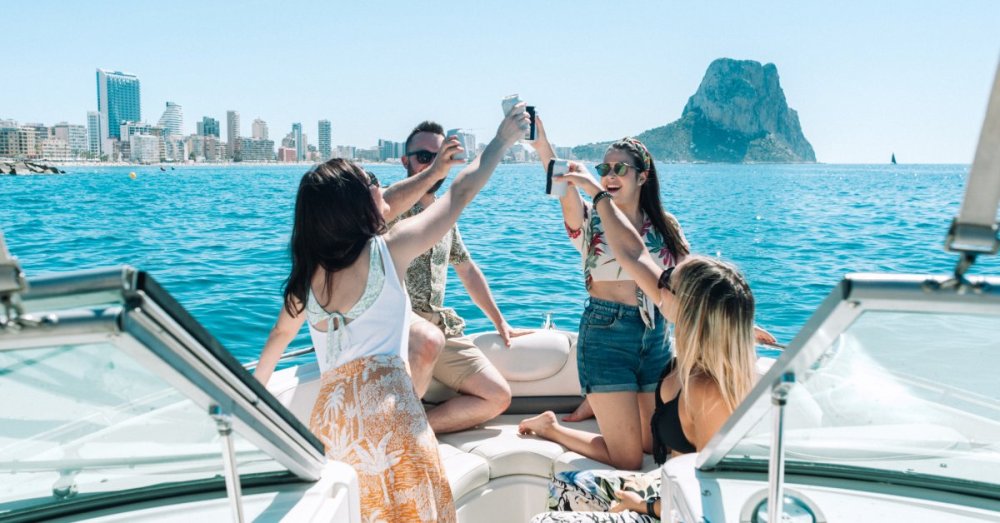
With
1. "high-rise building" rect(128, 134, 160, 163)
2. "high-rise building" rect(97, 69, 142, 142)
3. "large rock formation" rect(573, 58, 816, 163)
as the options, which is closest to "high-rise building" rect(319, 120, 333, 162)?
"high-rise building" rect(128, 134, 160, 163)

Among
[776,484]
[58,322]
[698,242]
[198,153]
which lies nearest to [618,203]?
[776,484]

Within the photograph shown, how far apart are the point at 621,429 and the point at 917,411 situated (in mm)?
1205

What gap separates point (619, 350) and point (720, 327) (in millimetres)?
853

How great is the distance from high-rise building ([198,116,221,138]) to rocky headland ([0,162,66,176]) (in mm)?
90890

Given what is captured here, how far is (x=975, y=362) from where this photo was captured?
1597 mm

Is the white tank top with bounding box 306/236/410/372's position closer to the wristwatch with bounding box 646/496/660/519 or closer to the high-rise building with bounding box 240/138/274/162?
the wristwatch with bounding box 646/496/660/519

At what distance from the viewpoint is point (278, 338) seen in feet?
6.73

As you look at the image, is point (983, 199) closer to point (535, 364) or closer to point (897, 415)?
point (897, 415)

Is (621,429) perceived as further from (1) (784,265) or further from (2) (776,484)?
(1) (784,265)

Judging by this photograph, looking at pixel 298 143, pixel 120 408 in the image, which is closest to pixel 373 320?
pixel 120 408

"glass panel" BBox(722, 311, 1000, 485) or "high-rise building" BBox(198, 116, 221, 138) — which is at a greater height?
"high-rise building" BBox(198, 116, 221, 138)

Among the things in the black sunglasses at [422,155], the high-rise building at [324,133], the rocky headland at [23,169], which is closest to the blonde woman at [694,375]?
the black sunglasses at [422,155]

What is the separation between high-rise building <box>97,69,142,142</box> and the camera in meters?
162

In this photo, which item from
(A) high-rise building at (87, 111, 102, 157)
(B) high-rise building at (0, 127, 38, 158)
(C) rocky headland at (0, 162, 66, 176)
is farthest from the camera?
(A) high-rise building at (87, 111, 102, 157)
